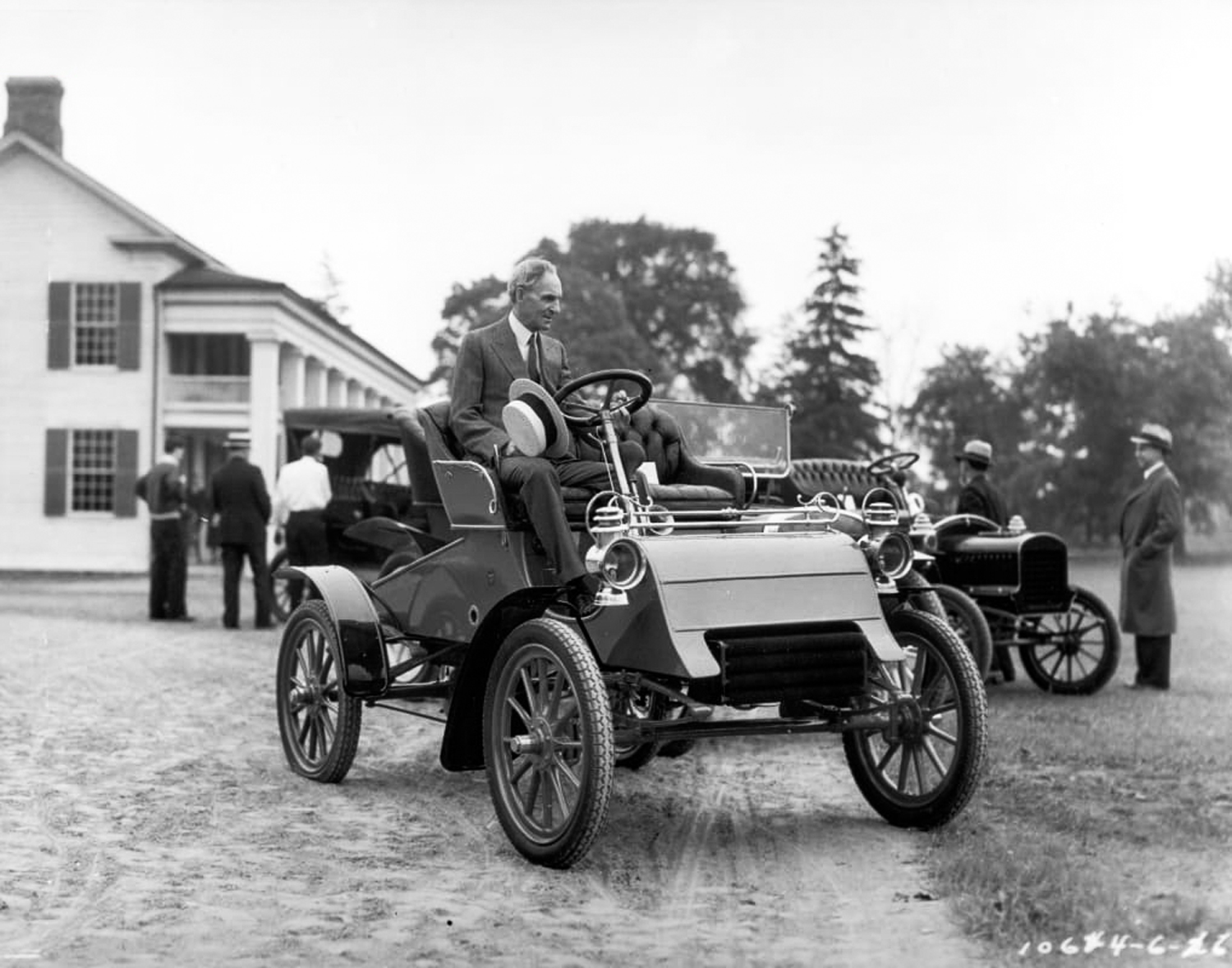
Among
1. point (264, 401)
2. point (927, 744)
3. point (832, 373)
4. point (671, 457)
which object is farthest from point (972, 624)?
point (832, 373)

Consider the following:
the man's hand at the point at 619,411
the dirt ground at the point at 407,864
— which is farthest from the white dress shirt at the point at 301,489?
the man's hand at the point at 619,411

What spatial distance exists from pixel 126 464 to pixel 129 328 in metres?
2.72

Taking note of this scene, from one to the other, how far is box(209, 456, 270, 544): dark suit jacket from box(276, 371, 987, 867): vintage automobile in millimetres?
9223

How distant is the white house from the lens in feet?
89.1

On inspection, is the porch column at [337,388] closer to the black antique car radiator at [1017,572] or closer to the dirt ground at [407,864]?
the black antique car radiator at [1017,572]

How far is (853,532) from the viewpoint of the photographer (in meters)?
5.77

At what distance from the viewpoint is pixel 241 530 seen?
1495 cm

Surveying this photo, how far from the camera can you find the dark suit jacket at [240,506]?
14.9 meters

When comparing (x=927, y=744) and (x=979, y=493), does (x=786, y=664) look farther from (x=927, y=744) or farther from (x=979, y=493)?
(x=979, y=493)

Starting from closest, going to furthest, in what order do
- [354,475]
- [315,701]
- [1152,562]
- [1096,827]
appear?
[1096,827]
[315,701]
[1152,562]
[354,475]

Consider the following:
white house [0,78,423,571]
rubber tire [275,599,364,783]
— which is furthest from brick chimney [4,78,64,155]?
rubber tire [275,599,364,783]

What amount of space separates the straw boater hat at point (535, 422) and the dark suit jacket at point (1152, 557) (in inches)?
261

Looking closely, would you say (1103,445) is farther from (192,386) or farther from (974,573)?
(974,573)

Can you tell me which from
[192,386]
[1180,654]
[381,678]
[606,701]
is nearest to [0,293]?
[192,386]
